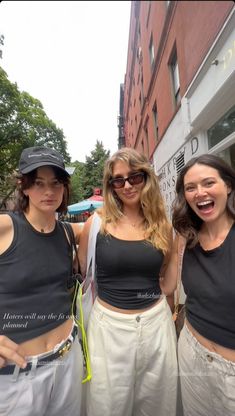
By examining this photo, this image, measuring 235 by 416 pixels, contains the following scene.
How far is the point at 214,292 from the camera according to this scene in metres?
→ 1.34

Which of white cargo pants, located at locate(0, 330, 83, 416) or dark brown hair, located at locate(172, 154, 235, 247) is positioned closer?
white cargo pants, located at locate(0, 330, 83, 416)

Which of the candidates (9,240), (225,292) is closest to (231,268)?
(225,292)

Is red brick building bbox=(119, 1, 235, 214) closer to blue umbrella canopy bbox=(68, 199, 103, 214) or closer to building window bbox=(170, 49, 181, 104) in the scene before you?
building window bbox=(170, 49, 181, 104)

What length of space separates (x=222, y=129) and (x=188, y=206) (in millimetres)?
2656

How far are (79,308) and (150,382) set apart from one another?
0.60 m

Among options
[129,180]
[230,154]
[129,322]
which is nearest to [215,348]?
[129,322]

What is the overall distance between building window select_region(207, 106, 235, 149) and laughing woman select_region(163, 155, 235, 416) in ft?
7.58

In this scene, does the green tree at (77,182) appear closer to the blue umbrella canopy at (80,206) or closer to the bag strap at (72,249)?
the bag strap at (72,249)

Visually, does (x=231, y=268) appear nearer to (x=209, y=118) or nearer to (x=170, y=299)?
(x=170, y=299)

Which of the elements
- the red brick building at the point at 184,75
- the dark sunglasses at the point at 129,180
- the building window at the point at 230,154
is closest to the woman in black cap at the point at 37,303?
the dark sunglasses at the point at 129,180

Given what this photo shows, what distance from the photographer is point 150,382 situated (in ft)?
5.31

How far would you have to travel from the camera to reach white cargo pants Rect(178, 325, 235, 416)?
1.27 metres

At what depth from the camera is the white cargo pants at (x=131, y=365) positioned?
1.56 meters

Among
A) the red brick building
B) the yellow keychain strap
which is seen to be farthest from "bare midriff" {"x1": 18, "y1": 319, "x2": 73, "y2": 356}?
the red brick building
